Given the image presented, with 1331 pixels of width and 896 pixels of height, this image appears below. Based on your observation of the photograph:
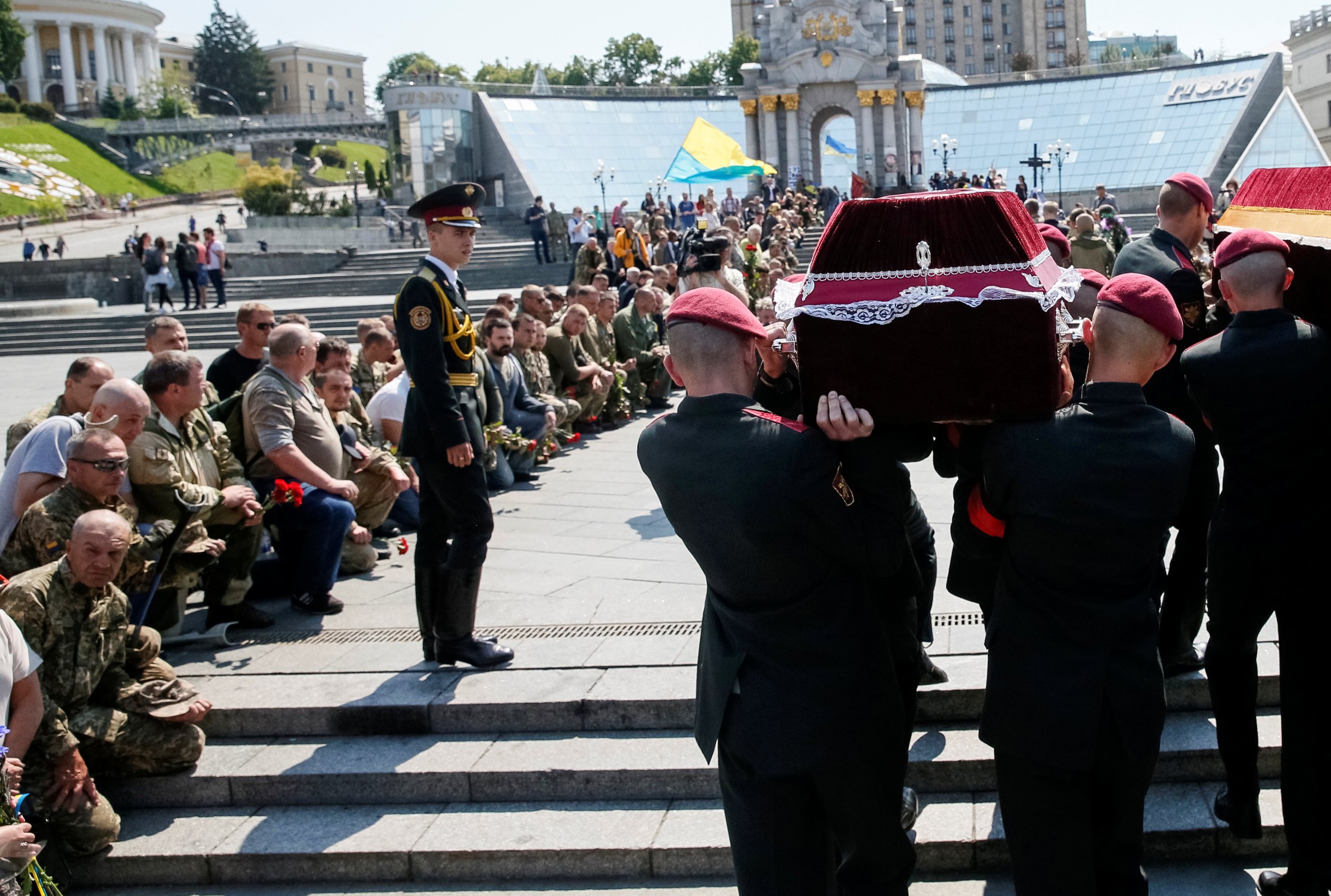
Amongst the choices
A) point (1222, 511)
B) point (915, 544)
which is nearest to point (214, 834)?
point (915, 544)

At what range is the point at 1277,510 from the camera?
3.76 metres

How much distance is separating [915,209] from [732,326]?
529 mm

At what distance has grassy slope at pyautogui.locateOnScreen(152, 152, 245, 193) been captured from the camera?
74.8 meters

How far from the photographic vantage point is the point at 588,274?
20719 millimetres

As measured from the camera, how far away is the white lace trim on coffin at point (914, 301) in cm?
277

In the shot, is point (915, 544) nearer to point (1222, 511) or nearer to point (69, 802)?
point (1222, 511)

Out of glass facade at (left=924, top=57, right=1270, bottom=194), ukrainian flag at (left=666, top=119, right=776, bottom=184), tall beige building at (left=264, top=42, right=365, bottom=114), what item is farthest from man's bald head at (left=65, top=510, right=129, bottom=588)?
tall beige building at (left=264, top=42, right=365, bottom=114)

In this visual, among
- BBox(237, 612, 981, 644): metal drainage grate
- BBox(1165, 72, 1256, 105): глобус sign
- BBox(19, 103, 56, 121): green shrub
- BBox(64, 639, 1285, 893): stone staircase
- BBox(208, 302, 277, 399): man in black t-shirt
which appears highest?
BBox(19, 103, 56, 121): green shrub

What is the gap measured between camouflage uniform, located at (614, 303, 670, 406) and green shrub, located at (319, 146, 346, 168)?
77.8 meters

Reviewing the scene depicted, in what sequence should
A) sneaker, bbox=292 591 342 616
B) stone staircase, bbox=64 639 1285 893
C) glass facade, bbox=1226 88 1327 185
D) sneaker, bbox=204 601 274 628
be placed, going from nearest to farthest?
stone staircase, bbox=64 639 1285 893 → sneaker, bbox=204 601 274 628 → sneaker, bbox=292 591 342 616 → glass facade, bbox=1226 88 1327 185

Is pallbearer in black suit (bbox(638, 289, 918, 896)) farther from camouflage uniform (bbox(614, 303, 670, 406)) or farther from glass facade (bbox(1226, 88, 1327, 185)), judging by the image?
glass facade (bbox(1226, 88, 1327, 185))

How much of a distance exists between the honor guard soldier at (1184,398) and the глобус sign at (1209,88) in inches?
1988

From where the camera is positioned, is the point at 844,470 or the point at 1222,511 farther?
the point at 1222,511

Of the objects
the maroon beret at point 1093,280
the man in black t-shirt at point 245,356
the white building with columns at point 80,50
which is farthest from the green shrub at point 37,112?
the maroon beret at point 1093,280
